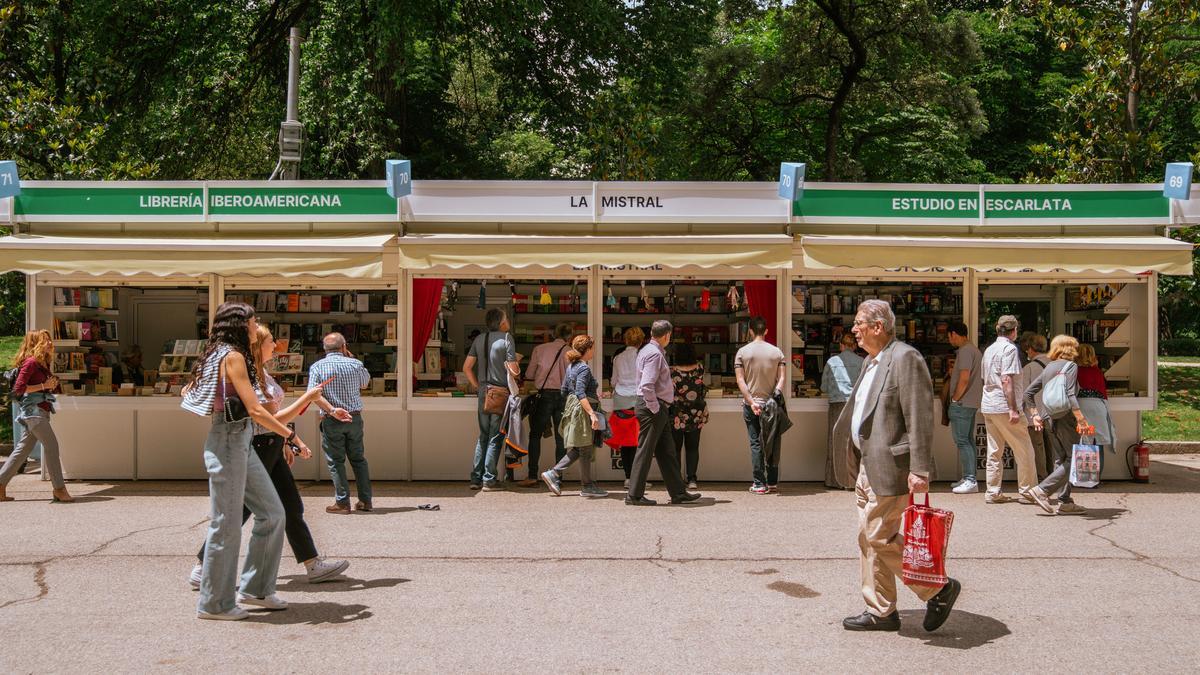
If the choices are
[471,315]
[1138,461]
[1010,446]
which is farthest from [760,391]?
[1138,461]

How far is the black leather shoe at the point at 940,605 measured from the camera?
5.81 metres

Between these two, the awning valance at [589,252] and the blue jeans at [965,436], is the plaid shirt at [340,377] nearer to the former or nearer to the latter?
the awning valance at [589,252]

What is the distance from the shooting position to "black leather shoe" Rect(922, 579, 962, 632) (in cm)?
581

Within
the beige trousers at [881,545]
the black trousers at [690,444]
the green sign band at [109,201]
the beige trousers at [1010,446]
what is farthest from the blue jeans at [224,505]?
the beige trousers at [1010,446]

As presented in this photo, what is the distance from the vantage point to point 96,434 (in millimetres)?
11805

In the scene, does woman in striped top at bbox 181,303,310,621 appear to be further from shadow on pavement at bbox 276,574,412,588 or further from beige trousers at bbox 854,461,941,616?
beige trousers at bbox 854,461,941,616

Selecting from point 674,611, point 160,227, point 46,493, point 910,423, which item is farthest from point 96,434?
point 910,423

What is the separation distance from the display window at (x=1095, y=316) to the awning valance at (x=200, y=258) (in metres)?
7.28

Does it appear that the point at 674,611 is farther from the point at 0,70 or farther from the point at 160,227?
the point at 0,70

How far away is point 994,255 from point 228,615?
8322mm

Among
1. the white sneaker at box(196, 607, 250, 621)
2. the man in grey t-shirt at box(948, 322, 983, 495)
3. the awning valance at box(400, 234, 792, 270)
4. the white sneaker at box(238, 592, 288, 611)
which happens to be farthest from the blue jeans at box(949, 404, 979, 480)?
the white sneaker at box(196, 607, 250, 621)

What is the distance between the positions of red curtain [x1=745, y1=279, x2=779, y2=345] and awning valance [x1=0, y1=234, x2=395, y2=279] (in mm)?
4118

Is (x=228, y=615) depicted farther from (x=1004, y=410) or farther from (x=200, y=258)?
(x=1004, y=410)

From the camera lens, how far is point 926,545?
18.8ft
